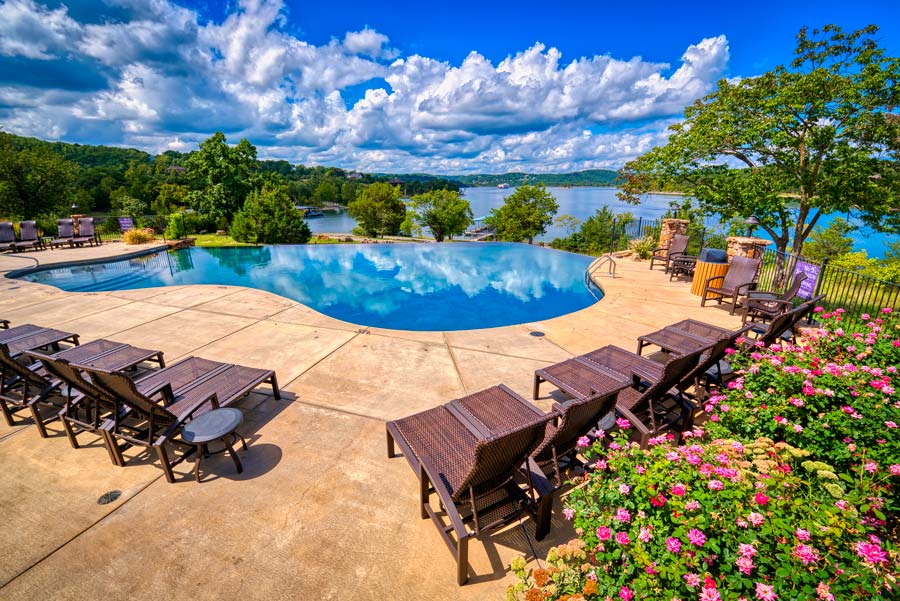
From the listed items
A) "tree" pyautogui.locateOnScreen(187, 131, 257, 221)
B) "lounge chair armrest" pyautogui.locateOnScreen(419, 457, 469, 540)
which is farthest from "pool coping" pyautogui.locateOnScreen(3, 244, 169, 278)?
"lounge chair armrest" pyautogui.locateOnScreen(419, 457, 469, 540)

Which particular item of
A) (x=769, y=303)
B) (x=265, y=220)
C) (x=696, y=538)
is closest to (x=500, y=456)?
(x=696, y=538)

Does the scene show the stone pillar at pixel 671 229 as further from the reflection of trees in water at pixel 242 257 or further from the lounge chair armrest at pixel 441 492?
the reflection of trees in water at pixel 242 257

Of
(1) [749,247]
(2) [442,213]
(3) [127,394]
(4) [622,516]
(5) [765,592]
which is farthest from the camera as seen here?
(2) [442,213]

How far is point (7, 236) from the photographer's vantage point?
51.2ft

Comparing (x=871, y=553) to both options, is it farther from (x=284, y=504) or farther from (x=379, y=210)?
(x=379, y=210)

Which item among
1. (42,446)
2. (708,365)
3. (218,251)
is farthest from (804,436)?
(218,251)

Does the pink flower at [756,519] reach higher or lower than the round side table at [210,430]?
higher

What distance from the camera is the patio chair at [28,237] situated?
1562 cm

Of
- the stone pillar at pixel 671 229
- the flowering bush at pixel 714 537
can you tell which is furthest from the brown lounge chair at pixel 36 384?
the stone pillar at pixel 671 229

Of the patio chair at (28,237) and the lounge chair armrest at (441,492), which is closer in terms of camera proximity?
the lounge chair armrest at (441,492)

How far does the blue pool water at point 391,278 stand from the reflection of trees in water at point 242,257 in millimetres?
49

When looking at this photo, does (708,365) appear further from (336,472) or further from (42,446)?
(42,446)

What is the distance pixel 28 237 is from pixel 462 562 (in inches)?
929

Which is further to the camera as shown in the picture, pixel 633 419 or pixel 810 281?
pixel 810 281
